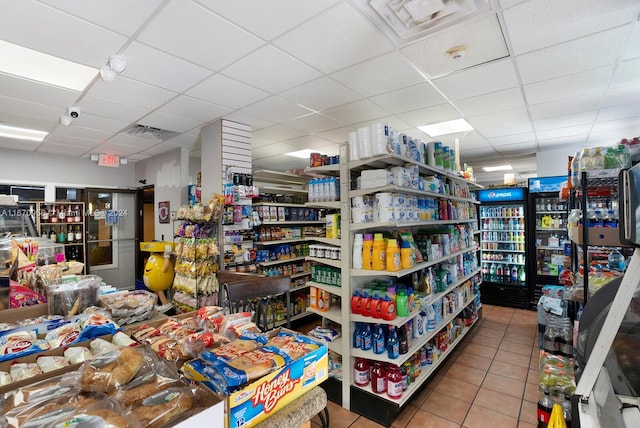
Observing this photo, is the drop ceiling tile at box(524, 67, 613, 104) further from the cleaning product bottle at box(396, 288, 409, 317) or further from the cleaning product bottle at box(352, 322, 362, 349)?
the cleaning product bottle at box(352, 322, 362, 349)

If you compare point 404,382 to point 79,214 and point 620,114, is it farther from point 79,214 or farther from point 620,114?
point 79,214

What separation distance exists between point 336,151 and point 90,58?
14.7ft

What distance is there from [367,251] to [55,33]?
3.08 metres

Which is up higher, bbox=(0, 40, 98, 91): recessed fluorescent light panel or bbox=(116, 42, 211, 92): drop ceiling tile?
bbox=(0, 40, 98, 91): recessed fluorescent light panel

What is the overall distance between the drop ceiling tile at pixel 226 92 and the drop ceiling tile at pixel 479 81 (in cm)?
208

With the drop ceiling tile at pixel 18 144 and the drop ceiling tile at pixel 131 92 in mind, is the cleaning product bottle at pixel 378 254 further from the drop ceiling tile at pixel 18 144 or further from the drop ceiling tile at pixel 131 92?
the drop ceiling tile at pixel 18 144

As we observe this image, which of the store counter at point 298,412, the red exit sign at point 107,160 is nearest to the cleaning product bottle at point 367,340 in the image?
the store counter at point 298,412

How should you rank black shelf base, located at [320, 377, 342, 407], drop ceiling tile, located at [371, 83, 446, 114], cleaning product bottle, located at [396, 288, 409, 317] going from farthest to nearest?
1. drop ceiling tile, located at [371, 83, 446, 114]
2. black shelf base, located at [320, 377, 342, 407]
3. cleaning product bottle, located at [396, 288, 409, 317]

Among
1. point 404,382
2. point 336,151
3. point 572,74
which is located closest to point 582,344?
point 404,382

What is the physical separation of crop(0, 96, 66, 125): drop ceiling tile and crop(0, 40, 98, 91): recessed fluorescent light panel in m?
0.91

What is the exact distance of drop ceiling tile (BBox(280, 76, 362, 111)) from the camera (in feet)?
11.3

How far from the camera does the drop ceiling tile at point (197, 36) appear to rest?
2248 mm

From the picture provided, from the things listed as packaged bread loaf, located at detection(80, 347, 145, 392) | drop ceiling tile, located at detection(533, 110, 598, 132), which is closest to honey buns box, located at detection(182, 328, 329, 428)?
packaged bread loaf, located at detection(80, 347, 145, 392)

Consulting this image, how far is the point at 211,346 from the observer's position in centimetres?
122
